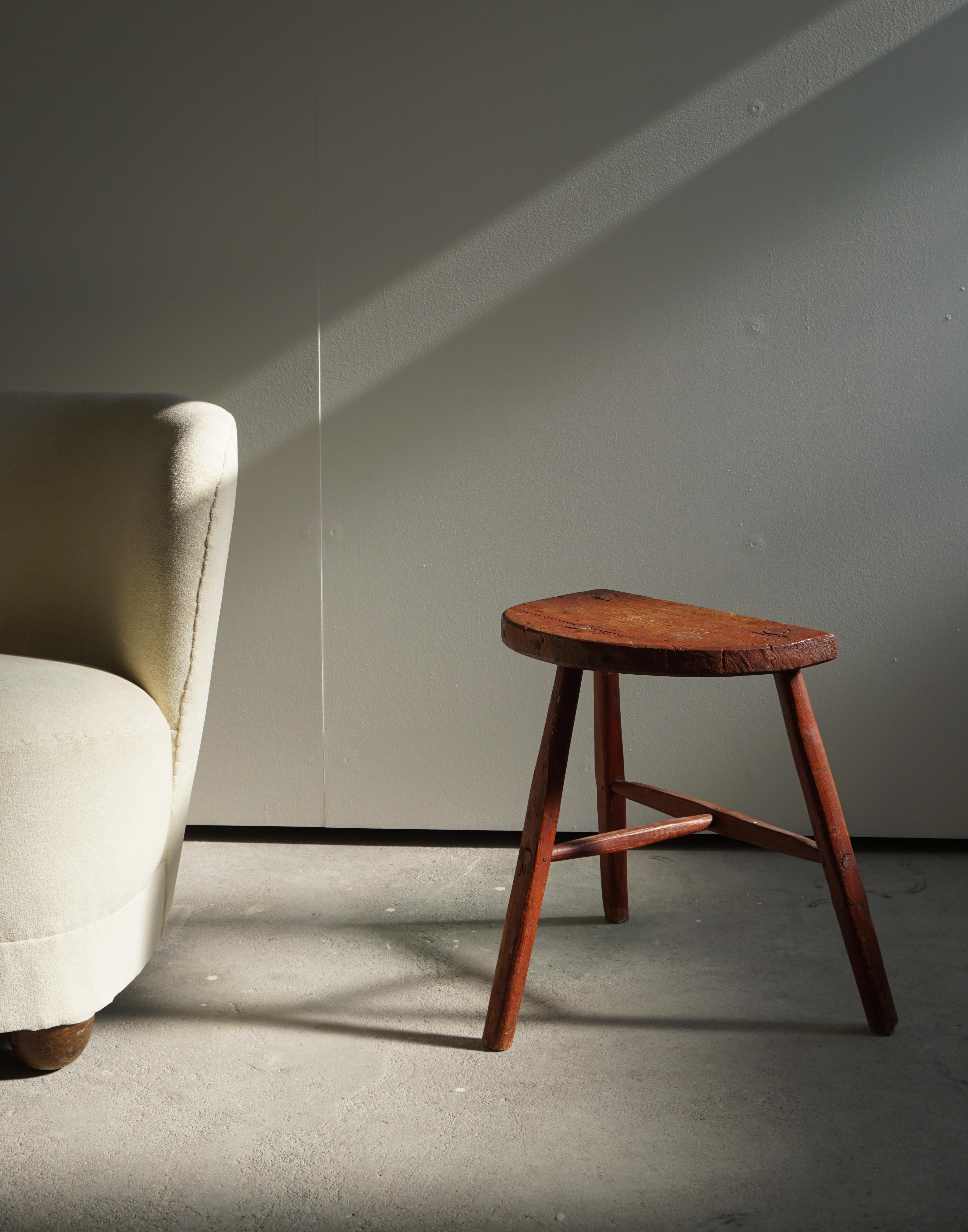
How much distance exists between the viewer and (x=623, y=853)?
5.63 feet

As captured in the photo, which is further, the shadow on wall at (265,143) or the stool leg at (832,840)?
the shadow on wall at (265,143)

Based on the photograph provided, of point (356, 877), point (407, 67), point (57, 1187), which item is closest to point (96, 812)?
point (57, 1187)

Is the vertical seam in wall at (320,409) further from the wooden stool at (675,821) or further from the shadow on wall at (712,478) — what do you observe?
the wooden stool at (675,821)

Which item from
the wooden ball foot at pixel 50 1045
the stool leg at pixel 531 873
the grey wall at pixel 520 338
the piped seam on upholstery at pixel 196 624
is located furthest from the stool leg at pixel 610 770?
the wooden ball foot at pixel 50 1045

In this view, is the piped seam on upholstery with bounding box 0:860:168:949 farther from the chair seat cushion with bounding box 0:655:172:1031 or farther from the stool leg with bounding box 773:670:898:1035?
the stool leg with bounding box 773:670:898:1035

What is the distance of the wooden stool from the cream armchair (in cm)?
45

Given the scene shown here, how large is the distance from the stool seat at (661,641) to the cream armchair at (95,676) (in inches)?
17.5

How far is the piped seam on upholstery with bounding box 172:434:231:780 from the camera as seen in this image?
141 cm

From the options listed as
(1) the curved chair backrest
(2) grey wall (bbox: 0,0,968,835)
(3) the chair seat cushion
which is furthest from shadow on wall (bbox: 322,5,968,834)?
(3) the chair seat cushion

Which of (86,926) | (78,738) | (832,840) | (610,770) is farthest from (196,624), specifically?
(832,840)

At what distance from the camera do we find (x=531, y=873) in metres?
1.35

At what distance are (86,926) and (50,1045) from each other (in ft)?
0.55

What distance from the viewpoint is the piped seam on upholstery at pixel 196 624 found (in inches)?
55.4

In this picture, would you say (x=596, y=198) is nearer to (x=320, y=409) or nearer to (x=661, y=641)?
(x=320, y=409)
